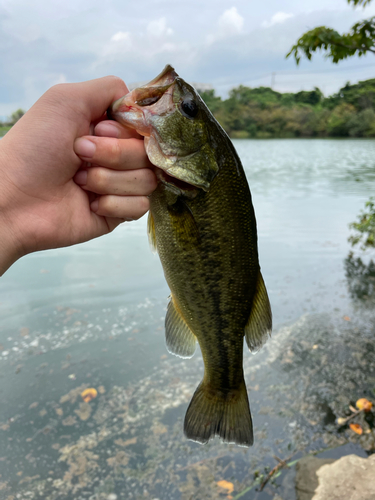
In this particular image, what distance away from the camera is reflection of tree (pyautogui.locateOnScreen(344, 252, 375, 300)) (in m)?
5.83

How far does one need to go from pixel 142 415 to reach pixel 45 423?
844mm

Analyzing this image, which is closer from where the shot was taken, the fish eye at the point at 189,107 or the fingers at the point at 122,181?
the fish eye at the point at 189,107

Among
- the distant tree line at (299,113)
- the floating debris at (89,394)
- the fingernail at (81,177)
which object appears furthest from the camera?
the distant tree line at (299,113)

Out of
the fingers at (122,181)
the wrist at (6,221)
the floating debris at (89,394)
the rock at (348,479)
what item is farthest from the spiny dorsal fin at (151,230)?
the floating debris at (89,394)

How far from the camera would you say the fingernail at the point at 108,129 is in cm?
154

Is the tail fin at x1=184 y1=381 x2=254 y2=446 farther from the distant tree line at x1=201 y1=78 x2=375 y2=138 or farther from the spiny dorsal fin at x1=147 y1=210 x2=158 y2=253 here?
the distant tree line at x1=201 y1=78 x2=375 y2=138

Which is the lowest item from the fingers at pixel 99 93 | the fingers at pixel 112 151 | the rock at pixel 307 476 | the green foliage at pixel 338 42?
the rock at pixel 307 476

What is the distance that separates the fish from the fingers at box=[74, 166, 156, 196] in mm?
53

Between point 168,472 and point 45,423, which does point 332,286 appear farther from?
point 45,423

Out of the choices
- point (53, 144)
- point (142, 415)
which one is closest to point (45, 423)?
point (142, 415)

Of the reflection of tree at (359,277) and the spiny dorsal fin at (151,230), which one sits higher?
the spiny dorsal fin at (151,230)

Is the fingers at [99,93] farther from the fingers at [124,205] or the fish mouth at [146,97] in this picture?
the fingers at [124,205]

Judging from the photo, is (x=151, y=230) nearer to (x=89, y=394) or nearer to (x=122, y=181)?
(x=122, y=181)

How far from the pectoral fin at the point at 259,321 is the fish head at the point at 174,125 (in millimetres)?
567
